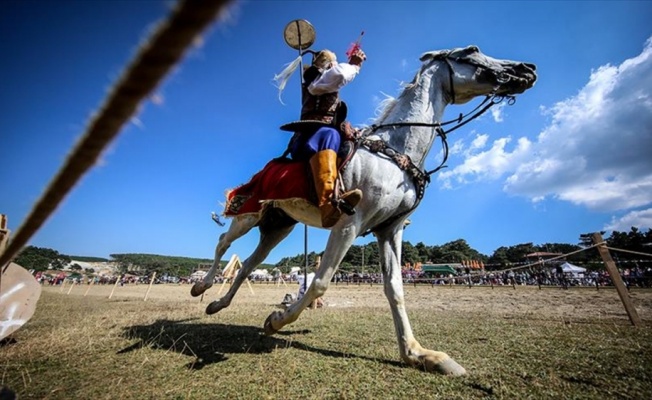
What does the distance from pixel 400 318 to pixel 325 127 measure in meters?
2.35

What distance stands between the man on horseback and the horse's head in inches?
55.3

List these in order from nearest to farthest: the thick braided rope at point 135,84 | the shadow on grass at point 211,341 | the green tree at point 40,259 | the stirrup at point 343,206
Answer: the thick braided rope at point 135,84
the stirrup at point 343,206
the shadow on grass at point 211,341
the green tree at point 40,259

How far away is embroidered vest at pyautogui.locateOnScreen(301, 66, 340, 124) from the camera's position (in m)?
3.55

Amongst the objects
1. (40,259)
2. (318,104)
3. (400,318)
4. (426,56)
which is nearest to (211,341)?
(400,318)

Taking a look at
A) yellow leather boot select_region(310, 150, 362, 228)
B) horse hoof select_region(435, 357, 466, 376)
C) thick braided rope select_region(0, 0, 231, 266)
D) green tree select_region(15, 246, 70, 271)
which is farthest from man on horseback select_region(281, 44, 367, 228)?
green tree select_region(15, 246, 70, 271)

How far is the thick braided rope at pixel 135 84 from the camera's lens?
40 cm

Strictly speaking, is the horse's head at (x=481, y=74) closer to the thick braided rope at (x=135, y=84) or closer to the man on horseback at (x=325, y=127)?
the man on horseback at (x=325, y=127)

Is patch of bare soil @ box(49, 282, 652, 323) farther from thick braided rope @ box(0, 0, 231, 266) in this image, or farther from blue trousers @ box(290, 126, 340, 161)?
thick braided rope @ box(0, 0, 231, 266)

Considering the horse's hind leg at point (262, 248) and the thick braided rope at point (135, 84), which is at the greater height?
the horse's hind leg at point (262, 248)

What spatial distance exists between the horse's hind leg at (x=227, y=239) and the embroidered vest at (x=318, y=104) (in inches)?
63.1

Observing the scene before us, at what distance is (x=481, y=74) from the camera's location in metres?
3.89

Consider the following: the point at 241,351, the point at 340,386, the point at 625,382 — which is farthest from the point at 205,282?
the point at 625,382

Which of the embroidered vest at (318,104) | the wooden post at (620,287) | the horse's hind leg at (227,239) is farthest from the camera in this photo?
the wooden post at (620,287)

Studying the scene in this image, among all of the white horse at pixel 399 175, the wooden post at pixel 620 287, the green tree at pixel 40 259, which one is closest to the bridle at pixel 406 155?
the white horse at pixel 399 175
